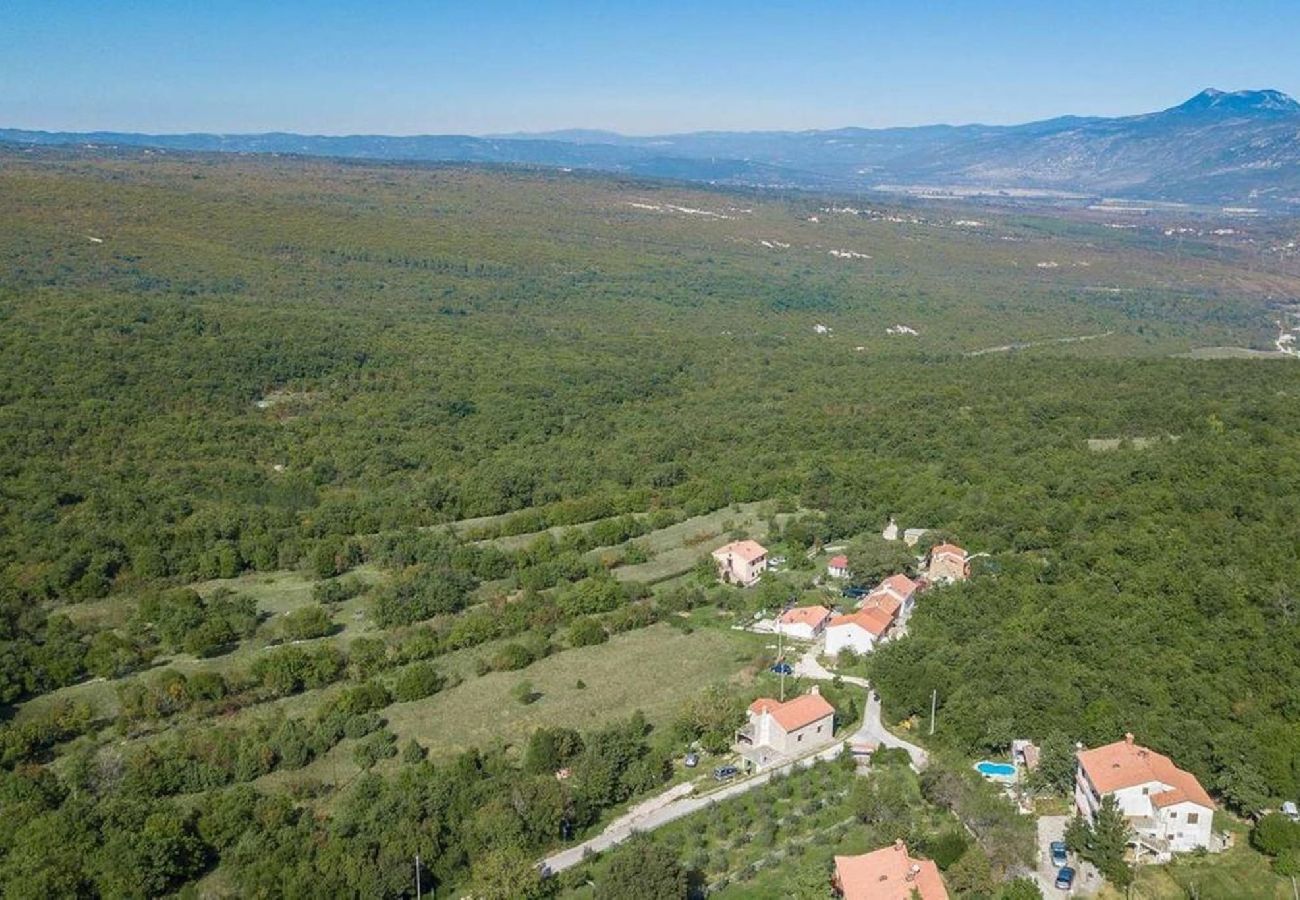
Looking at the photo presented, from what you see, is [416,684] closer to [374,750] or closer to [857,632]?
[374,750]

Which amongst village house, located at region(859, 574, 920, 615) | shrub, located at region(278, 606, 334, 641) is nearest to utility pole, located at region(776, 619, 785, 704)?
village house, located at region(859, 574, 920, 615)

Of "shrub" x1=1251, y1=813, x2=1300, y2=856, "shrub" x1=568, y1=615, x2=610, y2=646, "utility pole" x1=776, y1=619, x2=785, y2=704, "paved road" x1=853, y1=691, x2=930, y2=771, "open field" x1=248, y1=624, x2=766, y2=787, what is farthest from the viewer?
"shrub" x1=568, y1=615, x2=610, y2=646

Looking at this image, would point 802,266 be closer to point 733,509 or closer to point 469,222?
point 469,222

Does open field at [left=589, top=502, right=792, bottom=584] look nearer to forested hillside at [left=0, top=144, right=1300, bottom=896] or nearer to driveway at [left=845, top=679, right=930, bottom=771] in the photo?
forested hillside at [left=0, top=144, right=1300, bottom=896]

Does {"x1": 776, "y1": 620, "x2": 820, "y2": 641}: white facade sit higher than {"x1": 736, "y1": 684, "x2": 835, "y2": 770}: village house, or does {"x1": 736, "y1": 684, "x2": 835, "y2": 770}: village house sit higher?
{"x1": 736, "y1": 684, "x2": 835, "y2": 770}: village house

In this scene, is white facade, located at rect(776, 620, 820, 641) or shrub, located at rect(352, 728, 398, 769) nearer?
shrub, located at rect(352, 728, 398, 769)

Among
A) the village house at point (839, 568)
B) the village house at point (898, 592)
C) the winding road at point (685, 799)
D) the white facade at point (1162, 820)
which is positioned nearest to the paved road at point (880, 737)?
the winding road at point (685, 799)
